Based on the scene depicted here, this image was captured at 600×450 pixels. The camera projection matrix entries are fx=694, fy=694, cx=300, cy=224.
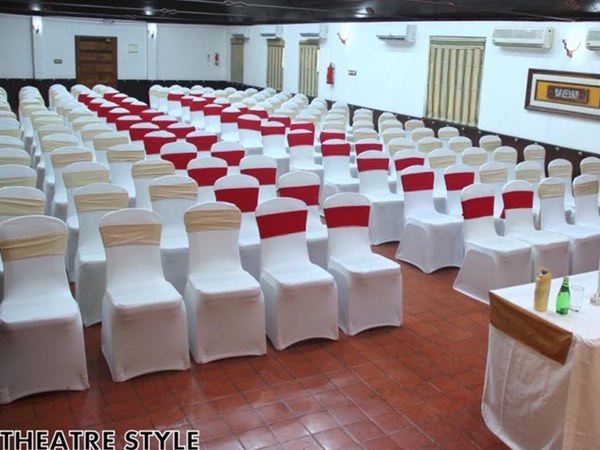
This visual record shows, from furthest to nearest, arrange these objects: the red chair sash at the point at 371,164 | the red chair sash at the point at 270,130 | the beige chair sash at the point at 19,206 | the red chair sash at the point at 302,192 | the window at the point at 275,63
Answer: the window at the point at 275,63
the red chair sash at the point at 270,130
the red chair sash at the point at 371,164
the red chair sash at the point at 302,192
the beige chair sash at the point at 19,206

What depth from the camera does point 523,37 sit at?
11.8 meters

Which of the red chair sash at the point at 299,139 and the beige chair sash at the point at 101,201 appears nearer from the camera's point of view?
the beige chair sash at the point at 101,201

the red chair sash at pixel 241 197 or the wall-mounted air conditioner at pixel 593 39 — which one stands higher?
the wall-mounted air conditioner at pixel 593 39

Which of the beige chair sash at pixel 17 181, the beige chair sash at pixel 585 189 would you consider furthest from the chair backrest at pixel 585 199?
the beige chair sash at pixel 17 181

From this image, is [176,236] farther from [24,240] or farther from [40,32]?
[40,32]

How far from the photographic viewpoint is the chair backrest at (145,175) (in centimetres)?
757

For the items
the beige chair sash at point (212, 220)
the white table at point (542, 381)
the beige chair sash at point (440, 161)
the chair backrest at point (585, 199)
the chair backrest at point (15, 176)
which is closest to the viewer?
the white table at point (542, 381)

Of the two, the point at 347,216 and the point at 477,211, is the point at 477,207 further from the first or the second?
the point at 347,216

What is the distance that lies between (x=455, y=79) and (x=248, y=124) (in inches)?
172

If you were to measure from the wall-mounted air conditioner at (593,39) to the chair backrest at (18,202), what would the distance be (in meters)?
8.33

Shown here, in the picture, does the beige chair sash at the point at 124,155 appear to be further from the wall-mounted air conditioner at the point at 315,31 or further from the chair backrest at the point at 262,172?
the wall-mounted air conditioner at the point at 315,31

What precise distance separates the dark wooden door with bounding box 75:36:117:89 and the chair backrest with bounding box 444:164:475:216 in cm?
1856

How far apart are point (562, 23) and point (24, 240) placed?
9.30 meters

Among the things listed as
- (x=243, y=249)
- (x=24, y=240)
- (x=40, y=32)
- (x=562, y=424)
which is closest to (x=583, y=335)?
(x=562, y=424)
